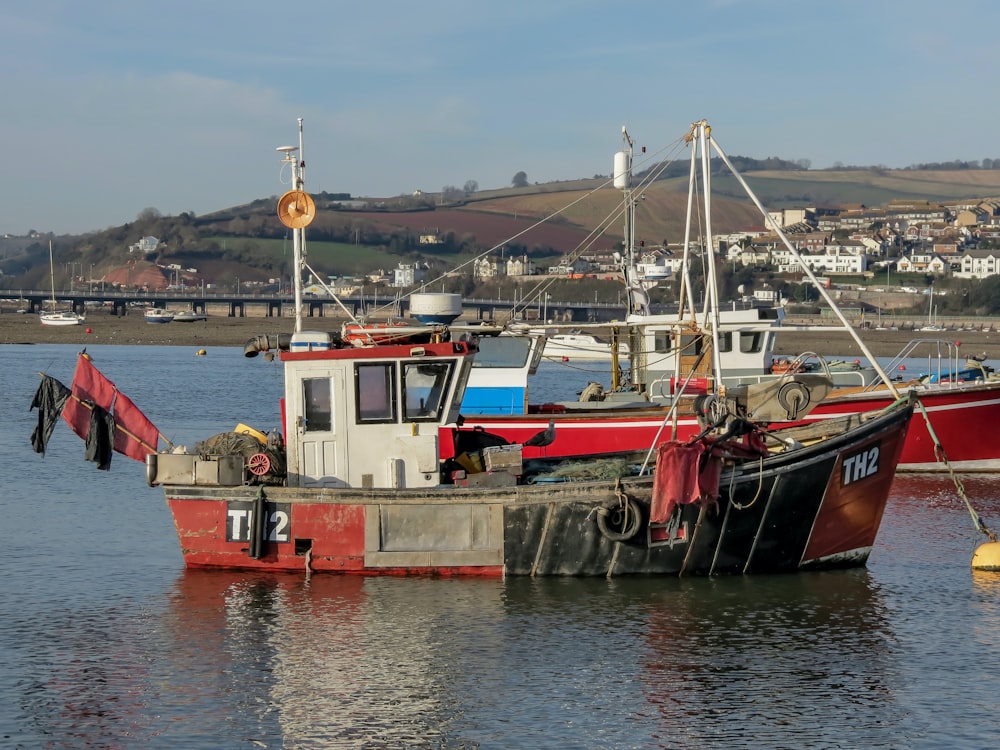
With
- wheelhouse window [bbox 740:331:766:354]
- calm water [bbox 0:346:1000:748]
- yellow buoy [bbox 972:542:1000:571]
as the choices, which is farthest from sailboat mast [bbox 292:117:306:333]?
wheelhouse window [bbox 740:331:766:354]

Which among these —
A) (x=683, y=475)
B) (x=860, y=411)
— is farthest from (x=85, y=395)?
(x=860, y=411)

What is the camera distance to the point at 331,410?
2011cm

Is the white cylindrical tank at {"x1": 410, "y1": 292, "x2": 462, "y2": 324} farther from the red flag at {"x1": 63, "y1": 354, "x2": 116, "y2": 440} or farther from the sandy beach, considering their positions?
the sandy beach

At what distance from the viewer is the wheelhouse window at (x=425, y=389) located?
2023 cm

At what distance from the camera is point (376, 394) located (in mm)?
20172

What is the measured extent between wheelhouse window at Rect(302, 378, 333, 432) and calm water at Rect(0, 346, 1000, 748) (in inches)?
92.3

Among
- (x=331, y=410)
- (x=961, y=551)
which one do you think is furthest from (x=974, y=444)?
(x=331, y=410)

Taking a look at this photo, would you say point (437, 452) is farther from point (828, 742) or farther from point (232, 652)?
point (828, 742)

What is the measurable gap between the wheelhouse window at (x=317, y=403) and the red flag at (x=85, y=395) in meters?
3.32

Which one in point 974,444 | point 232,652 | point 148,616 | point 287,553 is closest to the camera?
point 232,652

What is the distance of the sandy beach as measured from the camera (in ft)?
355

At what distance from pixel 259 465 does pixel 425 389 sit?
2708 mm

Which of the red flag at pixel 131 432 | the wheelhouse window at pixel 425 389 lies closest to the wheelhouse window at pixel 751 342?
the wheelhouse window at pixel 425 389

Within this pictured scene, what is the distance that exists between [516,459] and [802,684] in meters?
6.24
